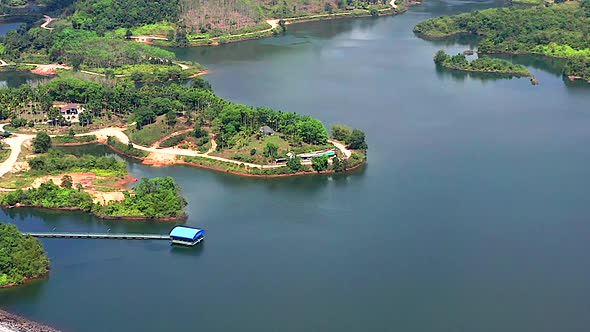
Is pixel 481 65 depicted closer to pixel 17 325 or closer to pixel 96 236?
pixel 96 236

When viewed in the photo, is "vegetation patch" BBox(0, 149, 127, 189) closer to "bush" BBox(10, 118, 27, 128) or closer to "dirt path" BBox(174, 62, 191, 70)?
"bush" BBox(10, 118, 27, 128)

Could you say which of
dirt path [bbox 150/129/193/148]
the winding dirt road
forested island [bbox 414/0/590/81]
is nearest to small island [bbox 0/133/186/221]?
the winding dirt road

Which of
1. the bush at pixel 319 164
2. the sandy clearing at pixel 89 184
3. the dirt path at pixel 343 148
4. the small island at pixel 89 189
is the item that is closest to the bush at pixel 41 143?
the small island at pixel 89 189

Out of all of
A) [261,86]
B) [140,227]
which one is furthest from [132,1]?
[140,227]

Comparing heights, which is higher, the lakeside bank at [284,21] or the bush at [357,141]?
the lakeside bank at [284,21]

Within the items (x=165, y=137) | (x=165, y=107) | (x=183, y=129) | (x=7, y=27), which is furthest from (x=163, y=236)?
(x=7, y=27)

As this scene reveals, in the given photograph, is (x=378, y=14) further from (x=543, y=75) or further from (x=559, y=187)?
(x=559, y=187)

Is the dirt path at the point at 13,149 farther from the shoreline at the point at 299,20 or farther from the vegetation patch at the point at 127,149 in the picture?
the shoreline at the point at 299,20

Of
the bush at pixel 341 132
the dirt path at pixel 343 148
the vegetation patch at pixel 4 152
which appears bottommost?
the vegetation patch at pixel 4 152
